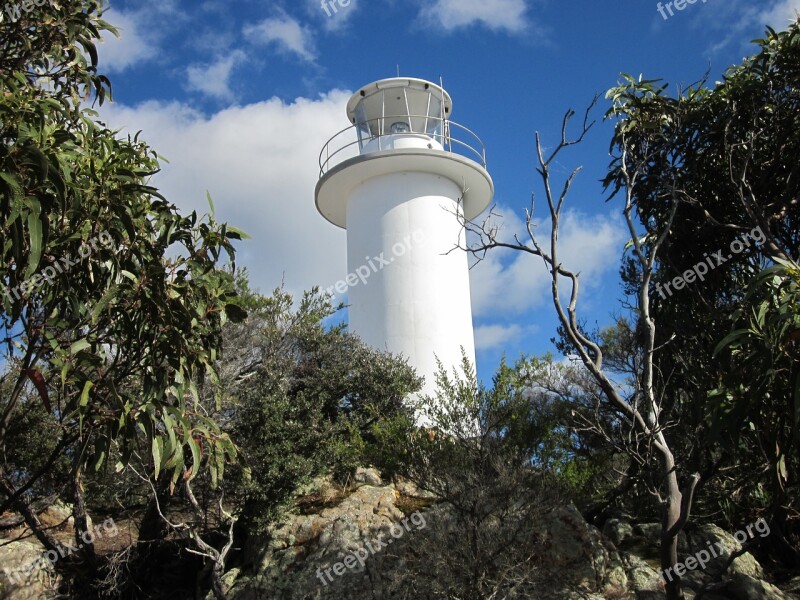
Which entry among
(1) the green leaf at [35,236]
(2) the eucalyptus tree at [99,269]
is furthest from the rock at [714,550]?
(1) the green leaf at [35,236]

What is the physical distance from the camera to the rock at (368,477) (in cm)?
873

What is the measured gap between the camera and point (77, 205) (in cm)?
372

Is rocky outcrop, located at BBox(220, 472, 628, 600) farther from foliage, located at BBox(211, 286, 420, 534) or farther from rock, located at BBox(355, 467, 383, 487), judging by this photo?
rock, located at BBox(355, 467, 383, 487)

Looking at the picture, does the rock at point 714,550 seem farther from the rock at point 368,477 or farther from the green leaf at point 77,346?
the green leaf at point 77,346

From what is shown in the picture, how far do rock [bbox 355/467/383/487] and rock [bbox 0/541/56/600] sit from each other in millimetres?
3539

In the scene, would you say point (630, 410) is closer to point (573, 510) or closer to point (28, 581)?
point (573, 510)

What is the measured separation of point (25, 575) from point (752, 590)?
733cm

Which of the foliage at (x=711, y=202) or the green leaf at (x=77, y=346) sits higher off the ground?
the foliage at (x=711, y=202)

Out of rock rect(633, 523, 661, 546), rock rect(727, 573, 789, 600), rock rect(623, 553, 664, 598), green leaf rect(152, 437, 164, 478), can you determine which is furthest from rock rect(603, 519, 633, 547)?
green leaf rect(152, 437, 164, 478)

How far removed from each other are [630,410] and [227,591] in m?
4.57

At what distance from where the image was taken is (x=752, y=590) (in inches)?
252

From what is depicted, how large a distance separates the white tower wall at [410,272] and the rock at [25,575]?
6.35 metres

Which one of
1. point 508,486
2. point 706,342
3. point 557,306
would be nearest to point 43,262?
point 557,306

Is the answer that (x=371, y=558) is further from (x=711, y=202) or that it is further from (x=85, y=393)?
(x=711, y=202)
